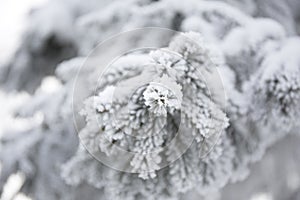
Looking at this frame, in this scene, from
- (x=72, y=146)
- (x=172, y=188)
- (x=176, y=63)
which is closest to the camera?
(x=176, y=63)

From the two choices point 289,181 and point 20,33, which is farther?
point 289,181

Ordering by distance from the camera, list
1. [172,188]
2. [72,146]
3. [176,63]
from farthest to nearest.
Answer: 1. [72,146]
2. [172,188]
3. [176,63]

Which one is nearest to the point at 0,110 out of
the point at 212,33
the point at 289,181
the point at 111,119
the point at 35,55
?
the point at 35,55

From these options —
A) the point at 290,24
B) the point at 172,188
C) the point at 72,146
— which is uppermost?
the point at 290,24

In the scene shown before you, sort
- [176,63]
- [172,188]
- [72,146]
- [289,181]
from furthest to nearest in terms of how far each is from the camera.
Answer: [289,181]
[72,146]
[172,188]
[176,63]

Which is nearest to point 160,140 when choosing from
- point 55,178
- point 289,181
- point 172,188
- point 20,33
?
point 172,188

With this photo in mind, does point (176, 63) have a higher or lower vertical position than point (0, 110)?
lower

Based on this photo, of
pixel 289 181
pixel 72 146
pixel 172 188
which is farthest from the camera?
pixel 289 181

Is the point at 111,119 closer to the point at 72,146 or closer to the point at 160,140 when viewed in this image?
the point at 160,140

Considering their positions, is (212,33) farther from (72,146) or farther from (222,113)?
(72,146)
